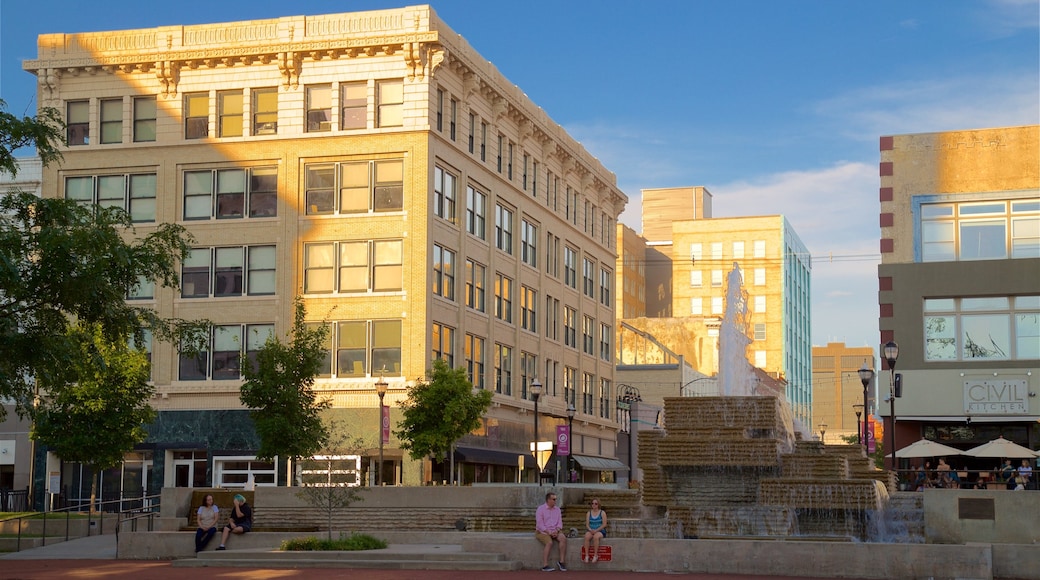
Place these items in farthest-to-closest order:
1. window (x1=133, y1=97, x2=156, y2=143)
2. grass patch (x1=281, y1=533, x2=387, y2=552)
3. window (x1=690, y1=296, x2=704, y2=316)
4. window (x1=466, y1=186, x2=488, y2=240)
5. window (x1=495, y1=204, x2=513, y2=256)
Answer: window (x1=690, y1=296, x2=704, y2=316)
window (x1=495, y1=204, x2=513, y2=256)
window (x1=466, y1=186, x2=488, y2=240)
window (x1=133, y1=97, x2=156, y2=143)
grass patch (x1=281, y1=533, x2=387, y2=552)

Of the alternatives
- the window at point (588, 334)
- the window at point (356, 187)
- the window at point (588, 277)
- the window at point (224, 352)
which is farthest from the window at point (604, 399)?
the window at point (224, 352)

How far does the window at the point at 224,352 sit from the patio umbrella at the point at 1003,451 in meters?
27.7

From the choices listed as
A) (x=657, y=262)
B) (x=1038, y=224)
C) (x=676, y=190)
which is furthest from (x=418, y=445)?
(x=676, y=190)

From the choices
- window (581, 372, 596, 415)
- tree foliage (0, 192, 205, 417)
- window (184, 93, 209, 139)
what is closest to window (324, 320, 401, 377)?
window (184, 93, 209, 139)

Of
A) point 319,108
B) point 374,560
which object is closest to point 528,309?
point 319,108

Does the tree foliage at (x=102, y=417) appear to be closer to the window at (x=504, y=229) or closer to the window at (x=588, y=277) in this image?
the window at (x=504, y=229)

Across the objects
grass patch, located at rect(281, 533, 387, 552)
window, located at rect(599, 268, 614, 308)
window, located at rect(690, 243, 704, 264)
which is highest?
window, located at rect(690, 243, 704, 264)

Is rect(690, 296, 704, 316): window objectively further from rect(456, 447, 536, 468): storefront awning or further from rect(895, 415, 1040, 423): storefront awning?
rect(895, 415, 1040, 423): storefront awning

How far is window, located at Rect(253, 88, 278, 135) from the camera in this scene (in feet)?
183

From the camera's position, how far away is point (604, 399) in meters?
79.6

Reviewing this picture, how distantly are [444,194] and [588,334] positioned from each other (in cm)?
2397

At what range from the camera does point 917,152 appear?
153ft

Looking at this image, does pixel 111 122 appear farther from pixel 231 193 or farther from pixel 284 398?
pixel 284 398

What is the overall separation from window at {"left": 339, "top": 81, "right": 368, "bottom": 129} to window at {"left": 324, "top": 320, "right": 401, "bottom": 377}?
26.3 ft
